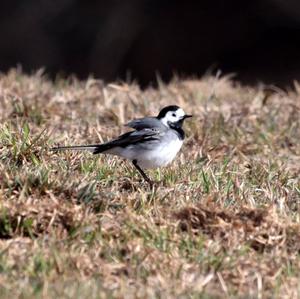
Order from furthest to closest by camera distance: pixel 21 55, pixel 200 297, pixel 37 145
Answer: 1. pixel 21 55
2. pixel 37 145
3. pixel 200 297

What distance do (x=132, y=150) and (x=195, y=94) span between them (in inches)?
125

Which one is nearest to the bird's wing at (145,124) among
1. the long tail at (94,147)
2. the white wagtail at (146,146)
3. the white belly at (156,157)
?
the white wagtail at (146,146)

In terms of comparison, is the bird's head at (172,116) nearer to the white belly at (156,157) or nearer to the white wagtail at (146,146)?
the white wagtail at (146,146)

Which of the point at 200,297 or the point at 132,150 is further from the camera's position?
the point at 132,150

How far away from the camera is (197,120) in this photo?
8.98 m

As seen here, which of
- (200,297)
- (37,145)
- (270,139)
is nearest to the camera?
(200,297)

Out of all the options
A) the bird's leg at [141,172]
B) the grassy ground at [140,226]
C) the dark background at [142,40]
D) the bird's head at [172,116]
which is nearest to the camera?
the grassy ground at [140,226]

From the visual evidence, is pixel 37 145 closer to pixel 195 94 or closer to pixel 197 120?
pixel 197 120

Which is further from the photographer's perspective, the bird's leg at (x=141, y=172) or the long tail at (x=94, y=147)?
the long tail at (x=94, y=147)

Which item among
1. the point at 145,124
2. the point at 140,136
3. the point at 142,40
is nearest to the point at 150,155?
the point at 140,136

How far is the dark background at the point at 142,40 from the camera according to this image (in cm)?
1734

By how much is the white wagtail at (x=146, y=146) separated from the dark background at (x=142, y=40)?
32.2 ft

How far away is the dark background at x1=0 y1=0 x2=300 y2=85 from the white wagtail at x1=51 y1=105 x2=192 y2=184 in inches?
386

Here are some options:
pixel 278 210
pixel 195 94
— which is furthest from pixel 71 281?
pixel 195 94
